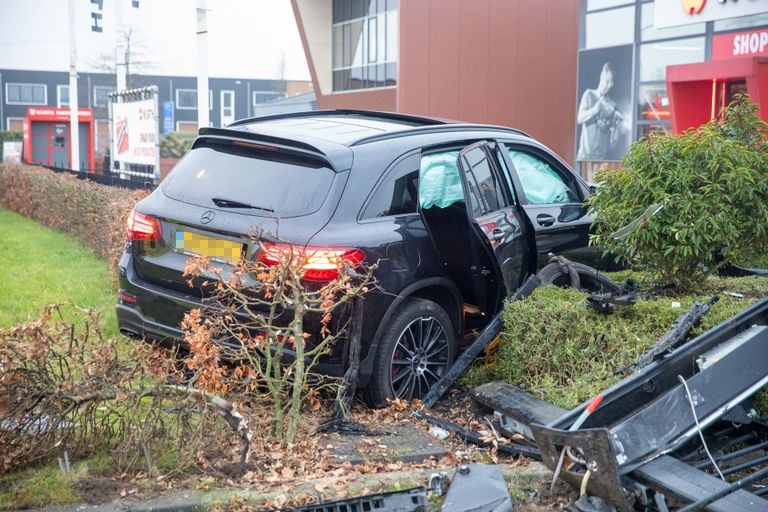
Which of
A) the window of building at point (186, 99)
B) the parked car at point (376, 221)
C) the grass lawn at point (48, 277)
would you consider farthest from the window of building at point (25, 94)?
the parked car at point (376, 221)

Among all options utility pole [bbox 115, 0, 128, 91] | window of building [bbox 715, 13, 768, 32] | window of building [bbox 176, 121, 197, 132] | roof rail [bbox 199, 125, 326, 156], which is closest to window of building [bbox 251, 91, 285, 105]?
window of building [bbox 176, 121, 197, 132]

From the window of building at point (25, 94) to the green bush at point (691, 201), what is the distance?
60934 mm

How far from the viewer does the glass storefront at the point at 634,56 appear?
1972 centimetres

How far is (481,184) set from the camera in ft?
20.6

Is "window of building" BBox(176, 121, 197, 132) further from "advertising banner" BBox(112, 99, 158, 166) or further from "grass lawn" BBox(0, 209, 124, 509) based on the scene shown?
"grass lawn" BBox(0, 209, 124, 509)

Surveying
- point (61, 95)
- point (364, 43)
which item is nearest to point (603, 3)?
point (364, 43)

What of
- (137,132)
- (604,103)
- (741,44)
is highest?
(741,44)

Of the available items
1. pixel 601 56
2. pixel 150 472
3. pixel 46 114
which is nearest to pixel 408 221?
pixel 150 472

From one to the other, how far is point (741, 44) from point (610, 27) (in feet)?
17.5

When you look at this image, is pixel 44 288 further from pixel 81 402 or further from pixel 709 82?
pixel 709 82

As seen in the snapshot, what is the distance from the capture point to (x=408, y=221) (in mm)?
5605

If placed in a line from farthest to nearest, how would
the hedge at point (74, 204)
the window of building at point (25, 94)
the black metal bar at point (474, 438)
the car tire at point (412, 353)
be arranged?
the window of building at point (25, 94) → the hedge at point (74, 204) → the car tire at point (412, 353) → the black metal bar at point (474, 438)

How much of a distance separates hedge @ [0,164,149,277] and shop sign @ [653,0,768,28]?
10.1 m

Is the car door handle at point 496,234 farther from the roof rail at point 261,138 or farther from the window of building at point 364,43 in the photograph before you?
the window of building at point 364,43
